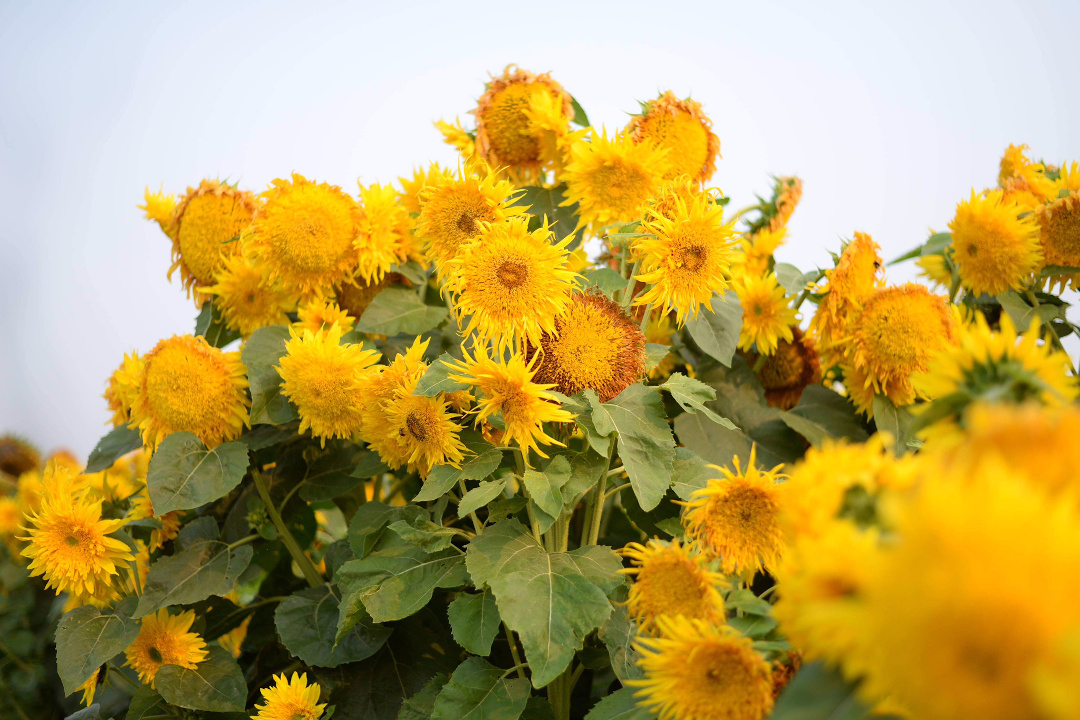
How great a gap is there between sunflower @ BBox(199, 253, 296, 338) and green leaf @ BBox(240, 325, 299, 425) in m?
0.06

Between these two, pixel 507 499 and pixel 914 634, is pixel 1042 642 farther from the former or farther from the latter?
pixel 507 499

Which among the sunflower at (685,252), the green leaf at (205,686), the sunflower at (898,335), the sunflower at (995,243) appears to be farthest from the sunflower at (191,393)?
the sunflower at (995,243)

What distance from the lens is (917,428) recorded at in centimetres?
29

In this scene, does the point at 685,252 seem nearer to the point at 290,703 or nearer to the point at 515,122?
the point at 515,122

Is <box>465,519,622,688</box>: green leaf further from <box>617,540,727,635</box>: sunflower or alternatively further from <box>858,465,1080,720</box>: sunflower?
<box>858,465,1080,720</box>: sunflower

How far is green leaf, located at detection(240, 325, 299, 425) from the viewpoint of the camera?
2.39 feet

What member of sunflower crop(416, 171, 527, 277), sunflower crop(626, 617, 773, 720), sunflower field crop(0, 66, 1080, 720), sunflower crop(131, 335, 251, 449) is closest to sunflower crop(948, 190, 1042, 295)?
sunflower field crop(0, 66, 1080, 720)

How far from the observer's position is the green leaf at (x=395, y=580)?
0.59 metres

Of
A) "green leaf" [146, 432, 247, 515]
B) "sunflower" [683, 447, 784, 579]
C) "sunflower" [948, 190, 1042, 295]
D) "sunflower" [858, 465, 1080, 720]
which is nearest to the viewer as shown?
"sunflower" [858, 465, 1080, 720]

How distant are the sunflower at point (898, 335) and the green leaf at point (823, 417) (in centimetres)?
6

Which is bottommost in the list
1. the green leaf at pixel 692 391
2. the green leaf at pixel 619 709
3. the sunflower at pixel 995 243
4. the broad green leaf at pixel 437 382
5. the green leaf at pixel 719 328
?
the green leaf at pixel 619 709

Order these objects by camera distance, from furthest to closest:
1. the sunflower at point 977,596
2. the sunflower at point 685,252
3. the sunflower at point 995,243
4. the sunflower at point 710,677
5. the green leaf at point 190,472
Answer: the sunflower at point 995,243 < the green leaf at point 190,472 < the sunflower at point 685,252 < the sunflower at point 710,677 < the sunflower at point 977,596

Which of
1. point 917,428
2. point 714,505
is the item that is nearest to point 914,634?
point 917,428

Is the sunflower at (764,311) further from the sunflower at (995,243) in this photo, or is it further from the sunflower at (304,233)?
the sunflower at (304,233)
